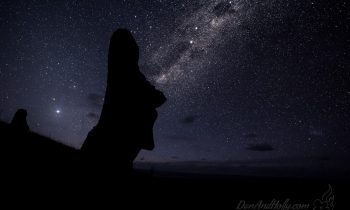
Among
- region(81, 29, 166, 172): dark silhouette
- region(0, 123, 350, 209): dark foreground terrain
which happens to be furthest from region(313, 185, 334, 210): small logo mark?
region(81, 29, 166, 172): dark silhouette

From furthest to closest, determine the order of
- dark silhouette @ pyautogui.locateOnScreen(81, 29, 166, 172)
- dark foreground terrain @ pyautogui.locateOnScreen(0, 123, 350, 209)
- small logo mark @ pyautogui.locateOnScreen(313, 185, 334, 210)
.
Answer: small logo mark @ pyautogui.locateOnScreen(313, 185, 334, 210) → dark silhouette @ pyautogui.locateOnScreen(81, 29, 166, 172) → dark foreground terrain @ pyautogui.locateOnScreen(0, 123, 350, 209)

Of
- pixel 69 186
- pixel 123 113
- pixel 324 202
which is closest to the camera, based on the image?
pixel 69 186

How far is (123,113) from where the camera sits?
8.77m

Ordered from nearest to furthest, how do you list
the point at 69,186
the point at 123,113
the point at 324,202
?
1. the point at 69,186
2. the point at 123,113
3. the point at 324,202

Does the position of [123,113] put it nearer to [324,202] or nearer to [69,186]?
[69,186]

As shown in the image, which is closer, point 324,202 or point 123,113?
point 123,113

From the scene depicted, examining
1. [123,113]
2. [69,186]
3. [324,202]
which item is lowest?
[69,186]

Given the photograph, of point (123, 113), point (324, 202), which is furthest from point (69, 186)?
point (324, 202)

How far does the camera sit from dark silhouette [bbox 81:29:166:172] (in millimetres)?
8453

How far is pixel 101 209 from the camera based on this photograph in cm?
588

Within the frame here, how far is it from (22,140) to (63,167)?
1775 millimetres

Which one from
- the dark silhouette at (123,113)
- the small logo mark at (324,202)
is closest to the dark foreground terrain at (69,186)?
the dark silhouette at (123,113)

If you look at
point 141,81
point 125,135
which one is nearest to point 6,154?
point 125,135

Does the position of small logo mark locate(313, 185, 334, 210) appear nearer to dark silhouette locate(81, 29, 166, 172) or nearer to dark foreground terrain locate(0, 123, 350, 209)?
dark foreground terrain locate(0, 123, 350, 209)
